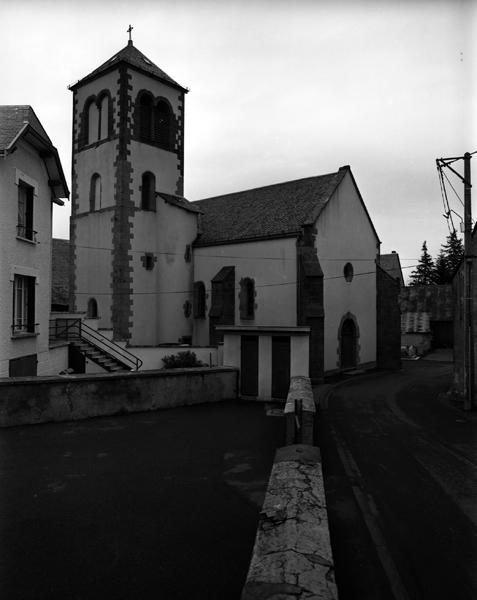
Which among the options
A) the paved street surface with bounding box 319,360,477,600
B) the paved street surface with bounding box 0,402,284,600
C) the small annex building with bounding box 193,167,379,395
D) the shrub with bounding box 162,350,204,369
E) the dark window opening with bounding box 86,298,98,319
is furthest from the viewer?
the dark window opening with bounding box 86,298,98,319

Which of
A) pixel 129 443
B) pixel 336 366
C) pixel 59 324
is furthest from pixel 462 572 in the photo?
pixel 336 366

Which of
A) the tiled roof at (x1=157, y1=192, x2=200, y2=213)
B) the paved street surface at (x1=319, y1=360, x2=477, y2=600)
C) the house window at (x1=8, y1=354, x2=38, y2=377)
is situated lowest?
the paved street surface at (x1=319, y1=360, x2=477, y2=600)

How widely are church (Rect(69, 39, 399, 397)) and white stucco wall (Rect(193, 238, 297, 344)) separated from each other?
0.06 m

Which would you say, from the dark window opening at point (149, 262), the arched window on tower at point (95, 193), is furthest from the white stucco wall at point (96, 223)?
the dark window opening at point (149, 262)

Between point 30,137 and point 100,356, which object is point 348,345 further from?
point 30,137

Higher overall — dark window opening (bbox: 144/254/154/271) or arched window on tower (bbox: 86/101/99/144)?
arched window on tower (bbox: 86/101/99/144)

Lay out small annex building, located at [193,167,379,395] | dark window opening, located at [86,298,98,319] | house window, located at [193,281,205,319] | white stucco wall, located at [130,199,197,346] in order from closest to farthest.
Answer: small annex building, located at [193,167,379,395] < white stucco wall, located at [130,199,197,346] < dark window opening, located at [86,298,98,319] < house window, located at [193,281,205,319]

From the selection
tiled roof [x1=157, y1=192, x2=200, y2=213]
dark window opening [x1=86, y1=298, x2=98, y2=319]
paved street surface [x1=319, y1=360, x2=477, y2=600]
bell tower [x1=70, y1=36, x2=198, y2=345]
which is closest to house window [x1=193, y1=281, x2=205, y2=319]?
bell tower [x1=70, y1=36, x2=198, y2=345]

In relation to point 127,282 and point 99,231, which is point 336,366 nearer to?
point 127,282

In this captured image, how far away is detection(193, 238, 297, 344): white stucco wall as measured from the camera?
78.6 ft

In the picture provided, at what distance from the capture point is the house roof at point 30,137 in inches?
491

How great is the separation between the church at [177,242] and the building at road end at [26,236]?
813cm

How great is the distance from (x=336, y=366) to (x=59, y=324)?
1499 centimetres

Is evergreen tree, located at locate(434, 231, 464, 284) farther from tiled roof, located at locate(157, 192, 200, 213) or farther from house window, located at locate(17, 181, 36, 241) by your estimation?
house window, located at locate(17, 181, 36, 241)
